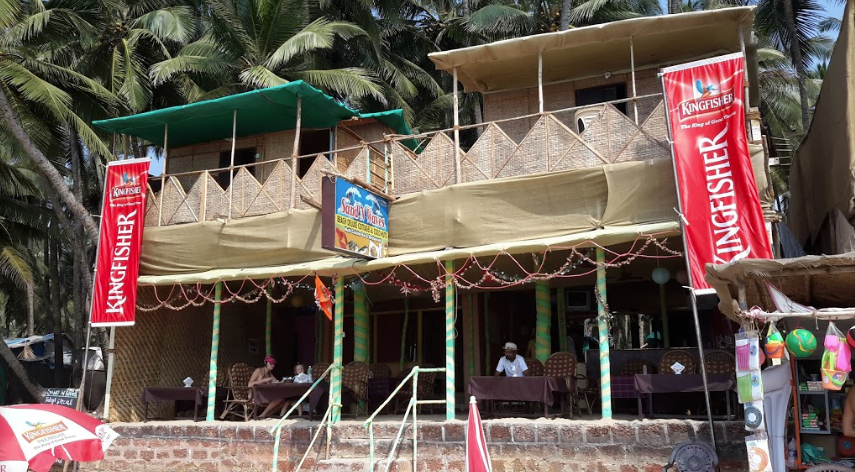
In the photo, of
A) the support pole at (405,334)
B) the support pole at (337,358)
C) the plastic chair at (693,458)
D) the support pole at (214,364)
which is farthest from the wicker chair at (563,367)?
the support pole at (214,364)

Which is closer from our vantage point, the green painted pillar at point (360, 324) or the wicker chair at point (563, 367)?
the wicker chair at point (563, 367)

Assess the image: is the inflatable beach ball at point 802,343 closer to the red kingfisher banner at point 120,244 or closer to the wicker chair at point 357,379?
the wicker chair at point 357,379

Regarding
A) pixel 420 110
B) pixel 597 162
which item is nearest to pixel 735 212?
pixel 597 162

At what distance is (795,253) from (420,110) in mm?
16221

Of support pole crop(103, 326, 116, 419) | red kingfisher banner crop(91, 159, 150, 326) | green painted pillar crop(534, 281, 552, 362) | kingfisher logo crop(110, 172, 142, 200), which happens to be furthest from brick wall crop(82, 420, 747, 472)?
kingfisher logo crop(110, 172, 142, 200)

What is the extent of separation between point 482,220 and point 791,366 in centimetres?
497

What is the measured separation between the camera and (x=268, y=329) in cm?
1712

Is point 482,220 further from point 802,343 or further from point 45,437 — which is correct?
point 45,437

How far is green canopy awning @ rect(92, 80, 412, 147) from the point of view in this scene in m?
14.1

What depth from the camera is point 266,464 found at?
12008 mm

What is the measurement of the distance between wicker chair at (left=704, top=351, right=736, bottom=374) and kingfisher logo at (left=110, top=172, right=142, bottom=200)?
34.3 ft

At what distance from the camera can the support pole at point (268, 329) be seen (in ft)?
56.1

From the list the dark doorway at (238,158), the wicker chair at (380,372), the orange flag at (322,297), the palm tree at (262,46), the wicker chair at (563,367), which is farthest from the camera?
the palm tree at (262,46)

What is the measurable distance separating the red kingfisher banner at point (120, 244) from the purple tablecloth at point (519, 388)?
678 centimetres
